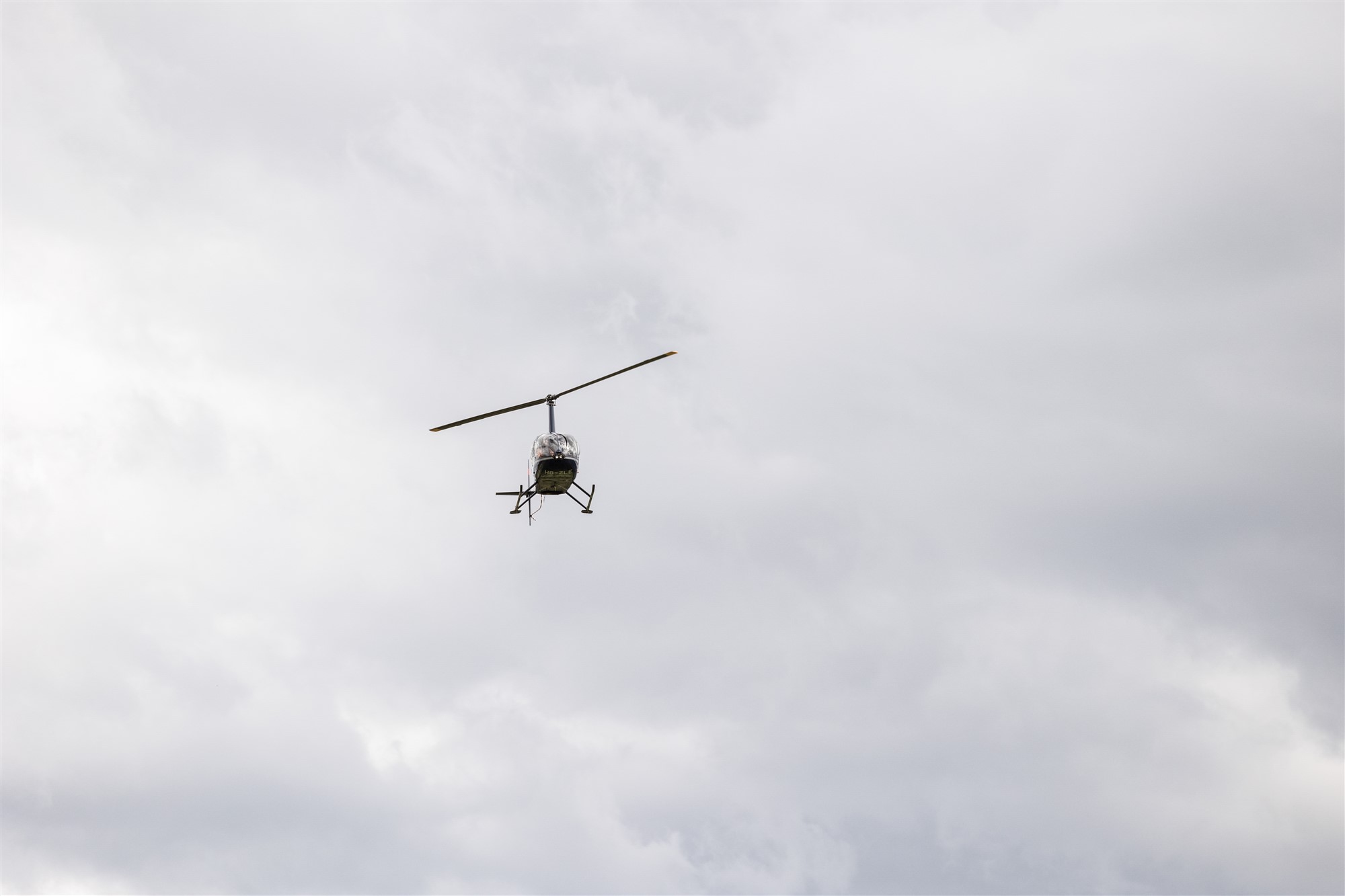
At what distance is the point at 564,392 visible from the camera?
549 ft

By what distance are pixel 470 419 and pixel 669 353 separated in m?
12.9

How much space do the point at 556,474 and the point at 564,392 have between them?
596 cm

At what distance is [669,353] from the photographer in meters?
164

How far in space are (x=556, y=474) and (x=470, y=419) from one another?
687 centimetres

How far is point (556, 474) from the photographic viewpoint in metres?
171

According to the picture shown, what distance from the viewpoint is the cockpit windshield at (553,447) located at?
170m

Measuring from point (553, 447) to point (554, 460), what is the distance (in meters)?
0.86

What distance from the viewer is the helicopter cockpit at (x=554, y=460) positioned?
170375 mm

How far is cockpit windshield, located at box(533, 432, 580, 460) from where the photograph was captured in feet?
559

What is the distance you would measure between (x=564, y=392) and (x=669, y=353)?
737cm

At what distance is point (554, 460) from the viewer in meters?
170

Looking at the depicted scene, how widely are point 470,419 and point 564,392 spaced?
5847 mm

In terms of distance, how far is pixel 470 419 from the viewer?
549 feet
